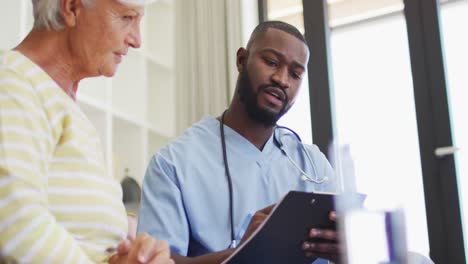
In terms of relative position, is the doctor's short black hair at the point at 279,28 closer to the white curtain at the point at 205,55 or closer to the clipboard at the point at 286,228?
the clipboard at the point at 286,228

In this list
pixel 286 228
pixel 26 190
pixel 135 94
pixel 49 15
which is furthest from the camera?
pixel 135 94

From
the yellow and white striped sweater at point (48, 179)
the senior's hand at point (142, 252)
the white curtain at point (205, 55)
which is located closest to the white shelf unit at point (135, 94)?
the white curtain at point (205, 55)

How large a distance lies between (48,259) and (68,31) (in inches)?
16.6

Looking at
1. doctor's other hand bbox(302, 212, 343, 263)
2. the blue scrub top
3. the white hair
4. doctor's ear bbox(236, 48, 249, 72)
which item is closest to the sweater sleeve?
the white hair

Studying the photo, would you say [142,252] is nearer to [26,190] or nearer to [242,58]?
[26,190]

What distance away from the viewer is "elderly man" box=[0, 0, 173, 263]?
88 centimetres

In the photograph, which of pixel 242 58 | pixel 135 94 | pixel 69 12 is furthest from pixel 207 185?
pixel 135 94

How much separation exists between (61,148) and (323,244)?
2.11 ft

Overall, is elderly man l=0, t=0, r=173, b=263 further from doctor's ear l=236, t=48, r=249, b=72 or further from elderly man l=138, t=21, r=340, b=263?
doctor's ear l=236, t=48, r=249, b=72

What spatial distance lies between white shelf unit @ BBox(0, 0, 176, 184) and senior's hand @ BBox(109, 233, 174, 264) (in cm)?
194

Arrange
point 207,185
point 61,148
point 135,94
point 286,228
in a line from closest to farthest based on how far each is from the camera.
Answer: point 61,148
point 286,228
point 207,185
point 135,94

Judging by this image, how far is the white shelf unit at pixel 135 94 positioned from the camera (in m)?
2.88

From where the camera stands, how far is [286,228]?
1.35 m

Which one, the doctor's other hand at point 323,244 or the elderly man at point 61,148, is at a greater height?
the elderly man at point 61,148
